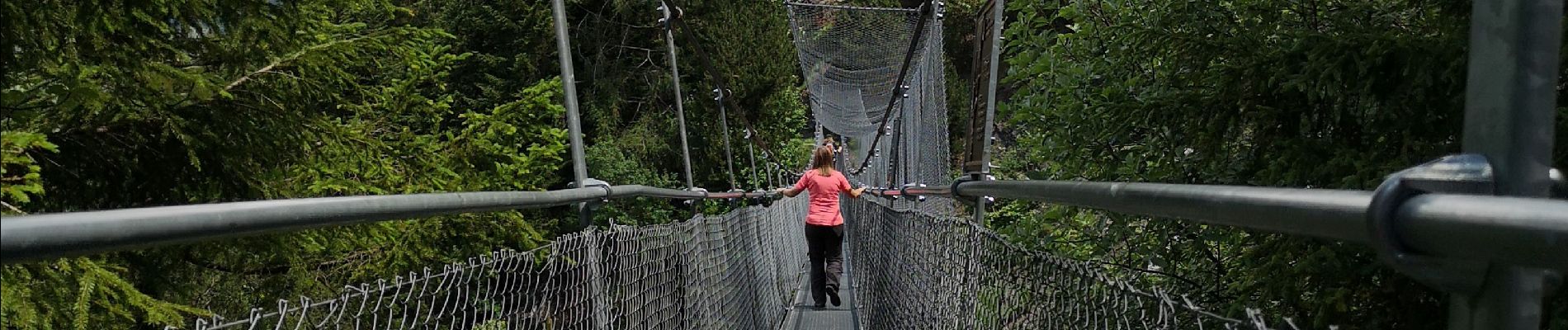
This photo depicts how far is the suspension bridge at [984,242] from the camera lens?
17.0 inches

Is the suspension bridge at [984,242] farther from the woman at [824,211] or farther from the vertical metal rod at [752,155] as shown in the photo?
the vertical metal rod at [752,155]

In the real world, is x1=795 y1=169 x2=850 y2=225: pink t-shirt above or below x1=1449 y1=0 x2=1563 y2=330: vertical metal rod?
below

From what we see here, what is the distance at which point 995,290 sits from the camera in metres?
1.81

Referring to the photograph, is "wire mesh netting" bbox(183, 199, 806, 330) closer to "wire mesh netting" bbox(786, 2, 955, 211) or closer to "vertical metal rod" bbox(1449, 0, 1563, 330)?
"vertical metal rod" bbox(1449, 0, 1563, 330)

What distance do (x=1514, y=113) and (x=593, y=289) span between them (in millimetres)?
1634

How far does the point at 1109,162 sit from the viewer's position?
10.9 feet

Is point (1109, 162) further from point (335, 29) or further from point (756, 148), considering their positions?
point (756, 148)

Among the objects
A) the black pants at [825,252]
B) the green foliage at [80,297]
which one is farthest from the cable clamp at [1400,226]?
the black pants at [825,252]

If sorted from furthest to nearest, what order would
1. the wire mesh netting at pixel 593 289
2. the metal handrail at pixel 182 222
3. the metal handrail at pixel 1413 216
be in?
1. the wire mesh netting at pixel 593 289
2. the metal handrail at pixel 182 222
3. the metal handrail at pixel 1413 216

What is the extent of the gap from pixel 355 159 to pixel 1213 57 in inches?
170

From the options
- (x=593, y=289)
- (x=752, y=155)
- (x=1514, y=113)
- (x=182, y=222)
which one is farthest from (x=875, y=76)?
(x=1514, y=113)

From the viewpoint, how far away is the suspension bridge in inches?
17.0

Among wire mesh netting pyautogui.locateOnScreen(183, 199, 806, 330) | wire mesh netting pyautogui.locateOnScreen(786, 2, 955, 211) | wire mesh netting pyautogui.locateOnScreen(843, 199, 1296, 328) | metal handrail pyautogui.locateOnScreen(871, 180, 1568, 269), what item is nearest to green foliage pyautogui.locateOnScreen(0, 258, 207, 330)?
wire mesh netting pyautogui.locateOnScreen(183, 199, 806, 330)

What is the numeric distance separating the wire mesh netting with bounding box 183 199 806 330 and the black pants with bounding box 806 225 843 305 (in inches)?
22.8
